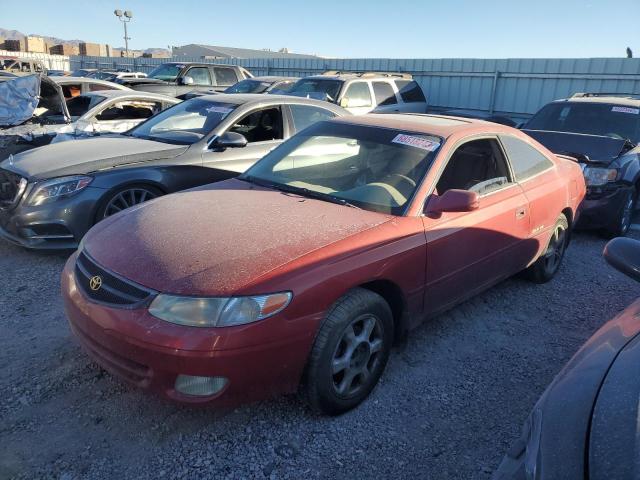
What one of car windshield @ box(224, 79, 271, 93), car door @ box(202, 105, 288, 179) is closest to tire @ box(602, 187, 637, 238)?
car door @ box(202, 105, 288, 179)

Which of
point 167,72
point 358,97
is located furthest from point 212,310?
point 167,72

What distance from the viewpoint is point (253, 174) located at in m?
3.90

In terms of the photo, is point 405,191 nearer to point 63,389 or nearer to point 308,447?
point 308,447

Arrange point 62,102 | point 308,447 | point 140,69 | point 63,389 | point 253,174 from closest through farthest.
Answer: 1. point 308,447
2. point 63,389
3. point 253,174
4. point 62,102
5. point 140,69

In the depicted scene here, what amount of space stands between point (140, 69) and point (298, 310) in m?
27.1

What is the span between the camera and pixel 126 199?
16.1 feet

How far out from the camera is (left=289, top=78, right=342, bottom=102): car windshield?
10398 mm

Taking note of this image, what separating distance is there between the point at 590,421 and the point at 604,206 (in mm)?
5144

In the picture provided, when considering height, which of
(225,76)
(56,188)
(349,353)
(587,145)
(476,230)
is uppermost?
(225,76)

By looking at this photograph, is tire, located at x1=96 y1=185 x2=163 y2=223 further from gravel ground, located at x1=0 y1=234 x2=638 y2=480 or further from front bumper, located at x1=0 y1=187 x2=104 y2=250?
gravel ground, located at x1=0 y1=234 x2=638 y2=480

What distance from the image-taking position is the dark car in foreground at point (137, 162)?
4.55 meters

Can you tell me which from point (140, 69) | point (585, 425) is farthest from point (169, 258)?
point (140, 69)

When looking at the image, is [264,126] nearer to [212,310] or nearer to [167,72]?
[212,310]

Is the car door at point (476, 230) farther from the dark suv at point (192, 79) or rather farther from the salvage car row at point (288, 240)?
the dark suv at point (192, 79)
